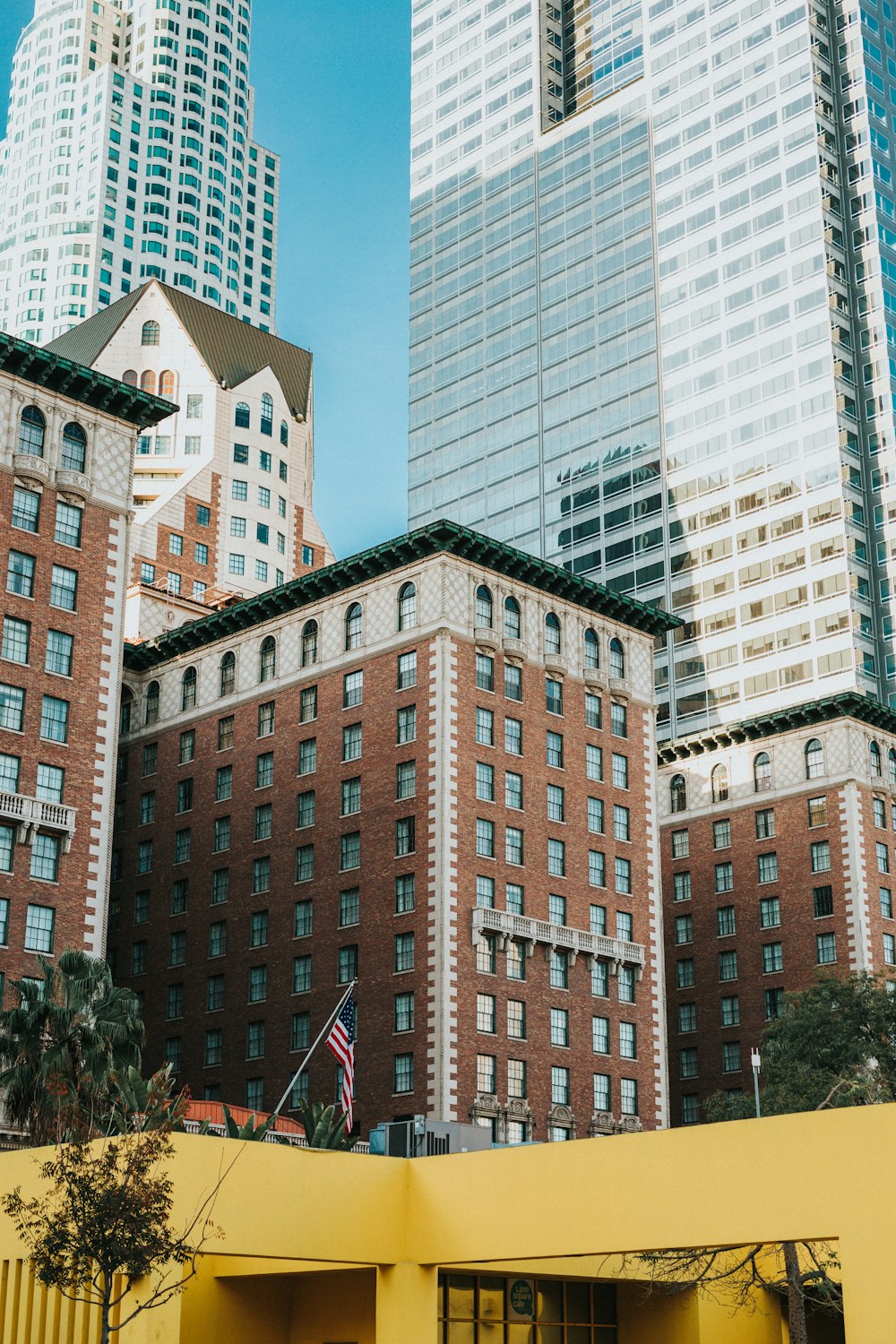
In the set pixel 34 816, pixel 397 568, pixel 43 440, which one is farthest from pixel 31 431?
pixel 397 568

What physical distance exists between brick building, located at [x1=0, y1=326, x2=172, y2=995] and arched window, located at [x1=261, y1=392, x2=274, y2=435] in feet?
187

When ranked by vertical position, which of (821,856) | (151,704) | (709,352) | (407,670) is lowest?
(821,856)

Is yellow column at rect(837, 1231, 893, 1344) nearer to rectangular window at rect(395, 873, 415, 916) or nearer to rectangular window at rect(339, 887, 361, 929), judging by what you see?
rectangular window at rect(395, 873, 415, 916)

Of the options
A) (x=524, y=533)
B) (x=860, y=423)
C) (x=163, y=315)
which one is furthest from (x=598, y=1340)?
(x=524, y=533)

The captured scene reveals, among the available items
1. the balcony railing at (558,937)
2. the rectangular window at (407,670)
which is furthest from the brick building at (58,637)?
the balcony railing at (558,937)

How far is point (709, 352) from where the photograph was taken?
557 ft

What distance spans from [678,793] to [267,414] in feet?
149

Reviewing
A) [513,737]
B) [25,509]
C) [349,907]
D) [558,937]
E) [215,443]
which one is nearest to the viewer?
[25,509]

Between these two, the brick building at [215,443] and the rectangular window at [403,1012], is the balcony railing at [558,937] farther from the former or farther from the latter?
the brick building at [215,443]

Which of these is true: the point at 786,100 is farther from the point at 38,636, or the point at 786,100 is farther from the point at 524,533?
the point at 38,636

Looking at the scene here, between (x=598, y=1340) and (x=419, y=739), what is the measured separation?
36652mm

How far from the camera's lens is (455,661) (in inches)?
3076

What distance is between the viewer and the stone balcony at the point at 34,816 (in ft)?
210

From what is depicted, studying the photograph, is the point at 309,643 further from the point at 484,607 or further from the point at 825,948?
the point at 825,948
